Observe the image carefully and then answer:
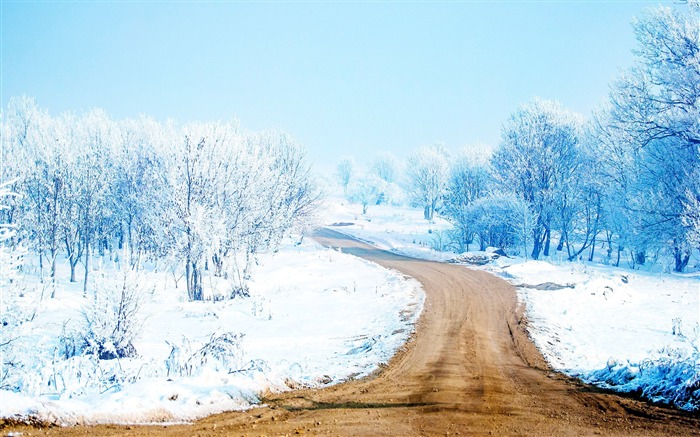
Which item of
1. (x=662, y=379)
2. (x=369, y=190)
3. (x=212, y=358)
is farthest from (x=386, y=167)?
(x=662, y=379)

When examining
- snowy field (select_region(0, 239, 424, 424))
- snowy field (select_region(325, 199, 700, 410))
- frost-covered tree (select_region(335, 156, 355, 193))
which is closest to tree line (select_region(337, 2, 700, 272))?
snowy field (select_region(325, 199, 700, 410))

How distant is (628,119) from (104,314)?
106 feet

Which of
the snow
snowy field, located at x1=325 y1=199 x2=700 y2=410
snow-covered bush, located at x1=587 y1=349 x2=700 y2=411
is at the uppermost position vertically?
the snow

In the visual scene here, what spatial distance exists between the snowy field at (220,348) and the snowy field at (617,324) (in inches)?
209

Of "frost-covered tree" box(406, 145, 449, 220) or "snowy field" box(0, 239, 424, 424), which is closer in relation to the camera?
"snowy field" box(0, 239, 424, 424)

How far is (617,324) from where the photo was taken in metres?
18.3

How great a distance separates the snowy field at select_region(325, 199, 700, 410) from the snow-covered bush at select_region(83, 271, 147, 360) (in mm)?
12886

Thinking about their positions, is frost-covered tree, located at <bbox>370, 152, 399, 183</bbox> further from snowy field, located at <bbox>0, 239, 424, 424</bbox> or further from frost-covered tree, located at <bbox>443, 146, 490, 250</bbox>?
snowy field, located at <bbox>0, 239, 424, 424</bbox>

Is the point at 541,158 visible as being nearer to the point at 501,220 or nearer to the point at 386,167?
the point at 501,220

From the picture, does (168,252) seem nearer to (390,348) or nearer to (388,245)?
(390,348)

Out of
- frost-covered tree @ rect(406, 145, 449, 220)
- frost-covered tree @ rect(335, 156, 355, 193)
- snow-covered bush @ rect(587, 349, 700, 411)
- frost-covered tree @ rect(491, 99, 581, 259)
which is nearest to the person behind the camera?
snow-covered bush @ rect(587, 349, 700, 411)

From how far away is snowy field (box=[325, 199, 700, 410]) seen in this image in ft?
27.1

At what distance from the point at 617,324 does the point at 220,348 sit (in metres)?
16.6

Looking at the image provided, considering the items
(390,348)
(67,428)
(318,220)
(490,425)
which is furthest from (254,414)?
(318,220)
